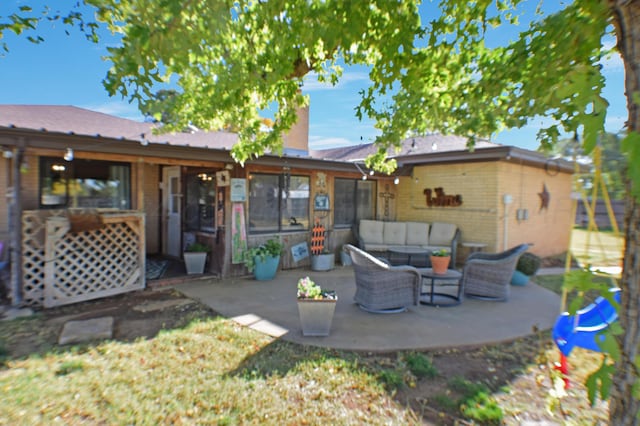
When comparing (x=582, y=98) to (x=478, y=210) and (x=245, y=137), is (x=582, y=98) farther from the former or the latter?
(x=478, y=210)

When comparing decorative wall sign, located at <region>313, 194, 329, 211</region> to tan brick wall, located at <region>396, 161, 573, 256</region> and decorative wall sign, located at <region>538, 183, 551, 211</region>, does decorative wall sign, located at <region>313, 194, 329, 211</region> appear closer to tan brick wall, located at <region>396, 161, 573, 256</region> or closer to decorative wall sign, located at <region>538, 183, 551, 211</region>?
tan brick wall, located at <region>396, 161, 573, 256</region>

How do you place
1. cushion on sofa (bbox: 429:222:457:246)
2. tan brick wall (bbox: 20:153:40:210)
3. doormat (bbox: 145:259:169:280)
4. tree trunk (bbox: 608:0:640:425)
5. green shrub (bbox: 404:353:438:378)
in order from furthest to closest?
cushion on sofa (bbox: 429:222:457:246)
doormat (bbox: 145:259:169:280)
tan brick wall (bbox: 20:153:40:210)
green shrub (bbox: 404:353:438:378)
tree trunk (bbox: 608:0:640:425)

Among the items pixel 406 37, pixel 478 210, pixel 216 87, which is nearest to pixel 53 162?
pixel 216 87

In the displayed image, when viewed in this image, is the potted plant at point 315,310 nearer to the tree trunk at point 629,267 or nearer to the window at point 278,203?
the tree trunk at point 629,267

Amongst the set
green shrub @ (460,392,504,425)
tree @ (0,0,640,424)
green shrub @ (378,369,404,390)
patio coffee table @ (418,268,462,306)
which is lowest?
green shrub @ (460,392,504,425)

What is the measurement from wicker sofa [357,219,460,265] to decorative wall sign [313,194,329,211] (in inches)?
43.3

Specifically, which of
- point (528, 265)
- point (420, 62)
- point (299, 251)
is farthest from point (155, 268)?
point (528, 265)

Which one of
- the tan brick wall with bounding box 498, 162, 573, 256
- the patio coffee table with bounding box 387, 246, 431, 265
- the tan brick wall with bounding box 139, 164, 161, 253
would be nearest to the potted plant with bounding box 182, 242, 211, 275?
the tan brick wall with bounding box 139, 164, 161, 253

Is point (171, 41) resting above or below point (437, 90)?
below

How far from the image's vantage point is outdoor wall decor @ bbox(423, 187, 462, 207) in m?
8.88

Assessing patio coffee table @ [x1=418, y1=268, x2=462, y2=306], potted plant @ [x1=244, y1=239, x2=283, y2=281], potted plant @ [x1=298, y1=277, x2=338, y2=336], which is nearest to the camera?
potted plant @ [x1=298, y1=277, x2=338, y2=336]

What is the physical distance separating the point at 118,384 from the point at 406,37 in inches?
149

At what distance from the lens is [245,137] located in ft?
18.4

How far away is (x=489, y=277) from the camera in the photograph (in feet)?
18.7
